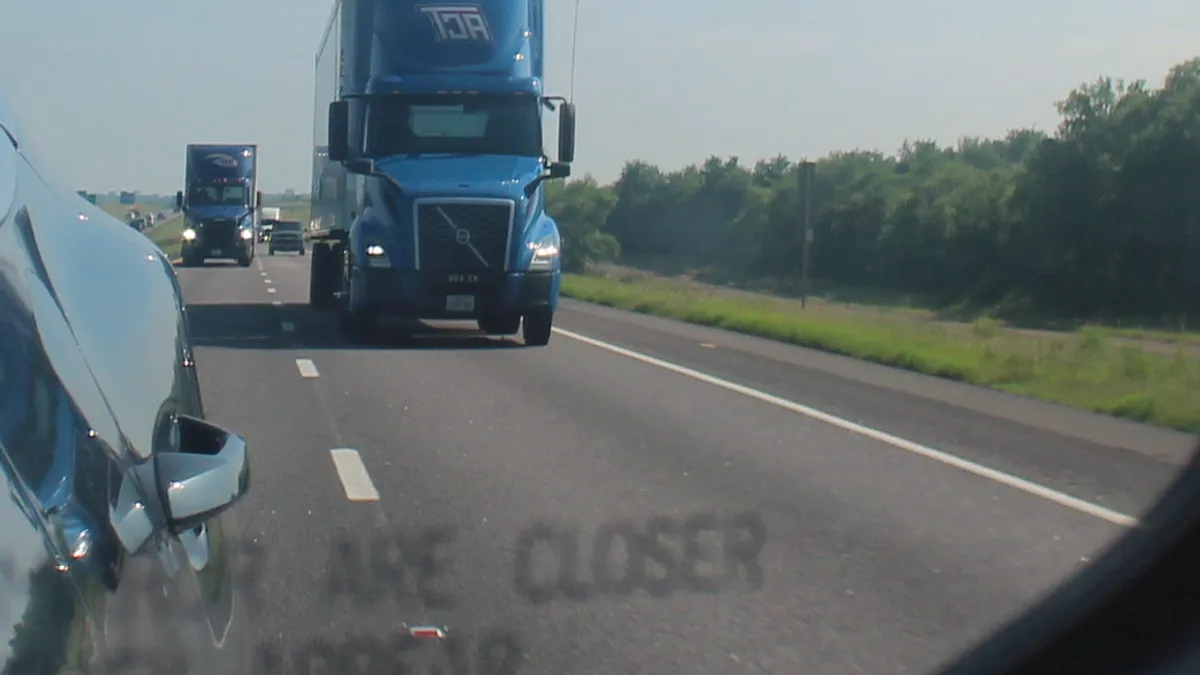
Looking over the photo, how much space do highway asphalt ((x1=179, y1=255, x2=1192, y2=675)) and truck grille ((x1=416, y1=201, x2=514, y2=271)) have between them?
274cm

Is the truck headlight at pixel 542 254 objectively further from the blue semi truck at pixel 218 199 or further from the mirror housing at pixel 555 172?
the blue semi truck at pixel 218 199

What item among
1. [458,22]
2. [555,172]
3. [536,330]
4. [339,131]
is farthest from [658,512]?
[339,131]

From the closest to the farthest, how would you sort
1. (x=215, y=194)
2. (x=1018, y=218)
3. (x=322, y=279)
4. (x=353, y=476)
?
(x=353, y=476) < (x=322, y=279) < (x=215, y=194) < (x=1018, y=218)

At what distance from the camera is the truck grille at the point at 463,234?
19266 millimetres

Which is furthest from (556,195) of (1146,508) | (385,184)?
(1146,508)

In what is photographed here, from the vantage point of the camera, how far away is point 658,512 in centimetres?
866

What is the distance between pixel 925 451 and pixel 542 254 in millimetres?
9234

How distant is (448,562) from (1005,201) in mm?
63094

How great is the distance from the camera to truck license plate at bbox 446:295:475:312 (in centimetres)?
1962

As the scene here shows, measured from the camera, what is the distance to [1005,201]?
6769 centimetres

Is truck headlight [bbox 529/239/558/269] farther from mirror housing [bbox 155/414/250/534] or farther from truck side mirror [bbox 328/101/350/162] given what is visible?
mirror housing [bbox 155/414/250/534]

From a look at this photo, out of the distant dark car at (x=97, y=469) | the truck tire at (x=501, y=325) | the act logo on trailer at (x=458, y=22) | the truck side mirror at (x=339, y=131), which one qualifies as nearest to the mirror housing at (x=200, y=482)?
the distant dark car at (x=97, y=469)

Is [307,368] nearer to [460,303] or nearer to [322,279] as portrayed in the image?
[460,303]

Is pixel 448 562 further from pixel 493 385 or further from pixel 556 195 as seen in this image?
pixel 556 195
